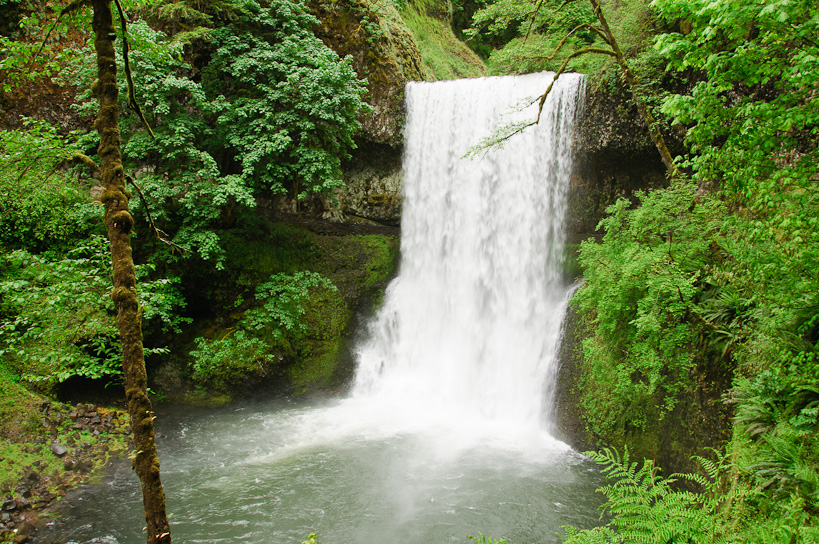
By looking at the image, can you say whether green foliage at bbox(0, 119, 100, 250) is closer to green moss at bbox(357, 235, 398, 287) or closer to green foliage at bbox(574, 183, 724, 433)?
green moss at bbox(357, 235, 398, 287)

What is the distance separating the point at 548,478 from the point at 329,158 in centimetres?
825

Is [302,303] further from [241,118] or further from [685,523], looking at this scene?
[685,523]

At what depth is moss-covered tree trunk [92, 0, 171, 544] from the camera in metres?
3.14

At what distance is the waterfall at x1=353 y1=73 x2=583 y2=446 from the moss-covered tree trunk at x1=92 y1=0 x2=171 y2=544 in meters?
7.29

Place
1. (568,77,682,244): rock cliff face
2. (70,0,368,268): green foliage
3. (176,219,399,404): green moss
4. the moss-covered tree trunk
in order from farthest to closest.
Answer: (176,219,399,404): green moss < (568,77,682,244): rock cliff face < (70,0,368,268): green foliage < the moss-covered tree trunk

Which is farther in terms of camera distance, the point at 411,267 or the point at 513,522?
the point at 411,267

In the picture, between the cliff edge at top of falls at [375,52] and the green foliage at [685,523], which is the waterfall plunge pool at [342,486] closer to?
the green foliage at [685,523]

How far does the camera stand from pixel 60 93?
1109 cm

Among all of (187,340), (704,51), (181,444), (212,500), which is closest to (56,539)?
(212,500)

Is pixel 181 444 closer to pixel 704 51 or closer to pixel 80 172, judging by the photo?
pixel 80 172

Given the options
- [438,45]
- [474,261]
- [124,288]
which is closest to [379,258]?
[474,261]

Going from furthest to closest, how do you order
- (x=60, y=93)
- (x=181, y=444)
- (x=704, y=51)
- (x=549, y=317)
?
(x=60, y=93) < (x=549, y=317) < (x=181, y=444) < (x=704, y=51)

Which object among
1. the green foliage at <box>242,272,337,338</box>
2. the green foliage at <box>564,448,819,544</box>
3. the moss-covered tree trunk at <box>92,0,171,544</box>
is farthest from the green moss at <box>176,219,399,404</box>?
the green foliage at <box>564,448,819,544</box>

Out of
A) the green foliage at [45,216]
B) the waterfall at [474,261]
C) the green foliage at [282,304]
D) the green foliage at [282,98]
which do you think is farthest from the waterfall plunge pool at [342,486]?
the green foliage at [282,98]
